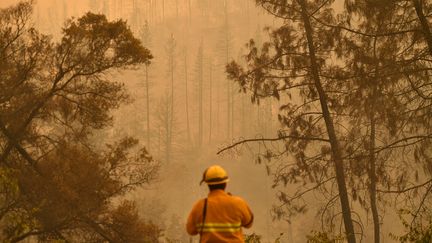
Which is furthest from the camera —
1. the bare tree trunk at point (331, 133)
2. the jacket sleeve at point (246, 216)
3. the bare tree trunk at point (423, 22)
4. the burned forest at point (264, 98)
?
the bare tree trunk at point (331, 133)

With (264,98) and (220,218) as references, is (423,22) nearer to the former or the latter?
(264,98)

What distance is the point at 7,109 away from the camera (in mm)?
11336

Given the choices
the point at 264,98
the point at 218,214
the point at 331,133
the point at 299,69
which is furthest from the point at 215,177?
the point at 264,98

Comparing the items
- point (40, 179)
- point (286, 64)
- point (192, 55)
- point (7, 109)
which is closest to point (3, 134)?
point (7, 109)

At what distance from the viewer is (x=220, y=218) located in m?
→ 4.16

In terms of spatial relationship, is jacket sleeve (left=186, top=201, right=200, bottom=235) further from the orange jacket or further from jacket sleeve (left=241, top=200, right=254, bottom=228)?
jacket sleeve (left=241, top=200, right=254, bottom=228)

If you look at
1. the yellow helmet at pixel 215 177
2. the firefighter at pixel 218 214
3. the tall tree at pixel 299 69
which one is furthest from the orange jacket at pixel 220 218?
the tall tree at pixel 299 69

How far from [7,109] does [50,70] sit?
1440mm

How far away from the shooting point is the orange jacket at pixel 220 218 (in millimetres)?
4152

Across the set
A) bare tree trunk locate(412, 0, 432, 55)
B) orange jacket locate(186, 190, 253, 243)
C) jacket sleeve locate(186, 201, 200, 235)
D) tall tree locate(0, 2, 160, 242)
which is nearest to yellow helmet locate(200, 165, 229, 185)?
orange jacket locate(186, 190, 253, 243)

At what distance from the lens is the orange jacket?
4152mm

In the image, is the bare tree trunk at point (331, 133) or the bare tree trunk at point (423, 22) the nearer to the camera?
the bare tree trunk at point (423, 22)

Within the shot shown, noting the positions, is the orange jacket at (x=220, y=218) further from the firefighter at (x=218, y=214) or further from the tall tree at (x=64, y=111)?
the tall tree at (x=64, y=111)

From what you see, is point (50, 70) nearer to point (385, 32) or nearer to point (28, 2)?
point (28, 2)
